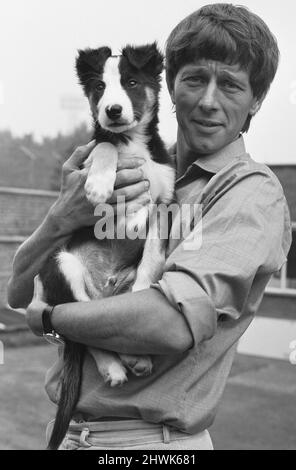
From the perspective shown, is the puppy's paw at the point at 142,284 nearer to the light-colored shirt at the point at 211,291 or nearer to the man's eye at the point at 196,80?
the light-colored shirt at the point at 211,291

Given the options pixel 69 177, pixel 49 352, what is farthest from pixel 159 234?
pixel 49 352

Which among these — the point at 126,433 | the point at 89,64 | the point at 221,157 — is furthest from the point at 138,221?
the point at 126,433

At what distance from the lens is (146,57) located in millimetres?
2209

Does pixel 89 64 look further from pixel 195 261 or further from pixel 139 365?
pixel 139 365

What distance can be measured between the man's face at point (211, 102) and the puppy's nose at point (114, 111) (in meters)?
0.19

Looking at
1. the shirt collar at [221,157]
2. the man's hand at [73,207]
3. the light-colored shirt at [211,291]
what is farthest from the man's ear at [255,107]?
the man's hand at [73,207]

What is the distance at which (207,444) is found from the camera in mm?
2047

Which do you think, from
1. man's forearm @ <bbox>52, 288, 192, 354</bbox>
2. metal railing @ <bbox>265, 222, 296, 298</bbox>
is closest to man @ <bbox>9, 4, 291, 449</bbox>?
man's forearm @ <bbox>52, 288, 192, 354</bbox>

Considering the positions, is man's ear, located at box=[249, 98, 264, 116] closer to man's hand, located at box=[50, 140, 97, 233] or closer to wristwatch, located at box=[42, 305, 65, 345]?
man's hand, located at box=[50, 140, 97, 233]

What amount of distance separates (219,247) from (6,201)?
47.0ft

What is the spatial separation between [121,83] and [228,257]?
0.74 metres

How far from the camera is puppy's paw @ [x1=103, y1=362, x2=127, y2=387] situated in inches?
74.8

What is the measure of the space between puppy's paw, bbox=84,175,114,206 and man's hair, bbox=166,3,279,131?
439 mm

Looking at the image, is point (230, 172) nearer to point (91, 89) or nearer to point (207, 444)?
point (91, 89)
